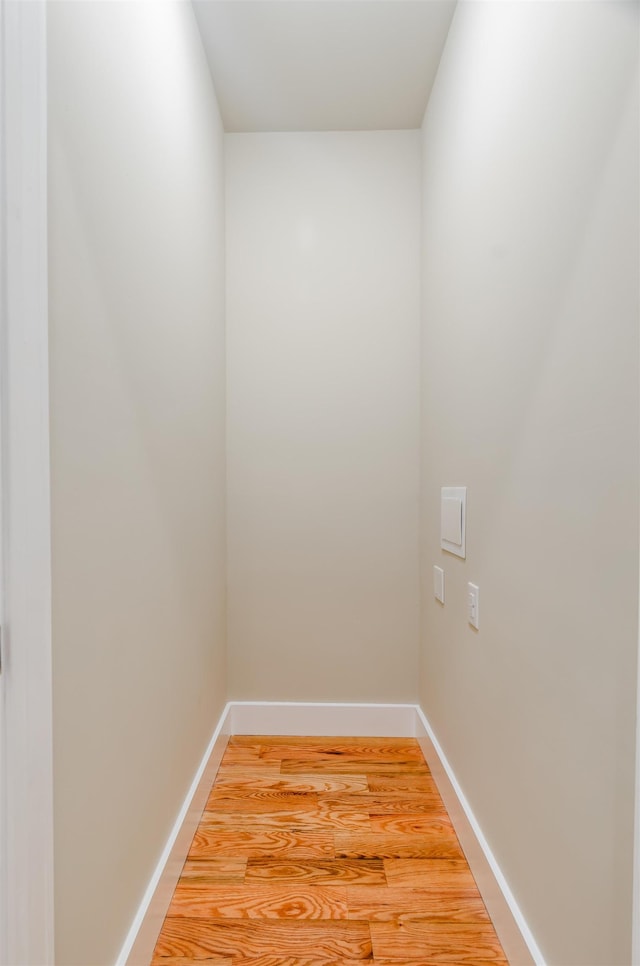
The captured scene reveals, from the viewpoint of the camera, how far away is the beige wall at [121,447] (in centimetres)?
94

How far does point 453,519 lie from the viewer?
74.6 inches

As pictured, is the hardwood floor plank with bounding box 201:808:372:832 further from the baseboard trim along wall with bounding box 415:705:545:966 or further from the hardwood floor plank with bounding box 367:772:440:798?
the baseboard trim along wall with bounding box 415:705:545:966

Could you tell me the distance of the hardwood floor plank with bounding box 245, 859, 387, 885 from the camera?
5.25ft

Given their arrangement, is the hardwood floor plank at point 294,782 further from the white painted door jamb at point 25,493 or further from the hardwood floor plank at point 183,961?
the white painted door jamb at point 25,493

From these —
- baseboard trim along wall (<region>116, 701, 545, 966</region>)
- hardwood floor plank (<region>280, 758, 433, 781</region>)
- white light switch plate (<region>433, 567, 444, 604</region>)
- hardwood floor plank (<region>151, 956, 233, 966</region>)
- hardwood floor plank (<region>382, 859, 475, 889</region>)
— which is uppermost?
white light switch plate (<region>433, 567, 444, 604</region>)

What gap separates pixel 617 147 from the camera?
0.88 meters

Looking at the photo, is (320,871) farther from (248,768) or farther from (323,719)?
(323,719)

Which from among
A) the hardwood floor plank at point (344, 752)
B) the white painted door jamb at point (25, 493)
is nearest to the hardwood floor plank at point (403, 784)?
the hardwood floor plank at point (344, 752)

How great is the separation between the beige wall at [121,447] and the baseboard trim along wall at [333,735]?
0.22 feet

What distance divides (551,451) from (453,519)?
789 millimetres

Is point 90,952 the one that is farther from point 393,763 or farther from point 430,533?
point 430,533

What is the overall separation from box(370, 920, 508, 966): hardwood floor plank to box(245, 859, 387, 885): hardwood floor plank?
169mm

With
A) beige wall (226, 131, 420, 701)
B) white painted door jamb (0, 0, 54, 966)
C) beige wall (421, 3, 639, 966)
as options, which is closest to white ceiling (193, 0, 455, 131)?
beige wall (226, 131, 420, 701)

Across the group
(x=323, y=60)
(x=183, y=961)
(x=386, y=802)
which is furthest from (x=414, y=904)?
(x=323, y=60)
